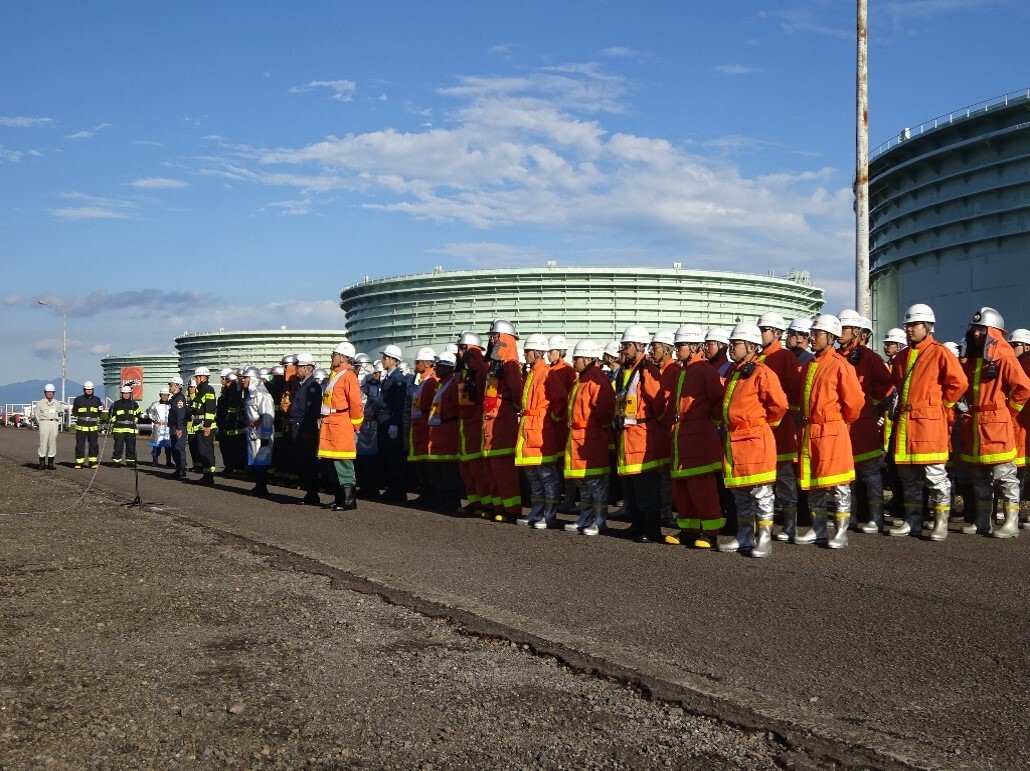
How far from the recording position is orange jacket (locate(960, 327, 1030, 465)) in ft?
35.7

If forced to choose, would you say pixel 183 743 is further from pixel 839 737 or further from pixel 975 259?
pixel 975 259

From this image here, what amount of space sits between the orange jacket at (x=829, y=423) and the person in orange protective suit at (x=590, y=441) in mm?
2249

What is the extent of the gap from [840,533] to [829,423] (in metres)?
1.04

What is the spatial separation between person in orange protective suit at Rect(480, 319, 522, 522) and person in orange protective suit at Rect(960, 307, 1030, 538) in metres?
4.99

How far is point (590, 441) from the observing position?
38.3 feet

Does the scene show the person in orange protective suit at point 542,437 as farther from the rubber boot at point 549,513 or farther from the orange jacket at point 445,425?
the orange jacket at point 445,425

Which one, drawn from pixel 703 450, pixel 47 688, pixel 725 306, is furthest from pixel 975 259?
pixel 47 688

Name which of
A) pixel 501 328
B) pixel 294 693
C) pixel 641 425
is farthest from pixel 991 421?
pixel 294 693

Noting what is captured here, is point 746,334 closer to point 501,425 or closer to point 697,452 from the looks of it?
point 697,452

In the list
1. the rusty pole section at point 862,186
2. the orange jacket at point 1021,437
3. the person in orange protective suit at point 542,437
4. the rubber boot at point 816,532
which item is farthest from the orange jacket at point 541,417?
the rusty pole section at point 862,186

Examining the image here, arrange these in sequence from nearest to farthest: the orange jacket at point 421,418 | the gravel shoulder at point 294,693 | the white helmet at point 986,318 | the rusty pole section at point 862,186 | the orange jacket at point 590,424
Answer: the gravel shoulder at point 294,693, the white helmet at point 986,318, the orange jacket at point 590,424, the orange jacket at point 421,418, the rusty pole section at point 862,186

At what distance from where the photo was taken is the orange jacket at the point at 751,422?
9.66m

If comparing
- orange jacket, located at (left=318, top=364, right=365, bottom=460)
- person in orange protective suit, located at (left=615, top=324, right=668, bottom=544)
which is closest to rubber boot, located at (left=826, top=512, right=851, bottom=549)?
person in orange protective suit, located at (left=615, top=324, right=668, bottom=544)

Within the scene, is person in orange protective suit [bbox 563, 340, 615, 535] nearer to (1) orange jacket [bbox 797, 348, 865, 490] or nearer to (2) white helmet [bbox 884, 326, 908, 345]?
(1) orange jacket [bbox 797, 348, 865, 490]
